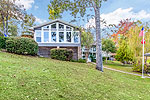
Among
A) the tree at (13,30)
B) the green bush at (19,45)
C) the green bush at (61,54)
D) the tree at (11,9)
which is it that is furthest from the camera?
the tree at (13,30)

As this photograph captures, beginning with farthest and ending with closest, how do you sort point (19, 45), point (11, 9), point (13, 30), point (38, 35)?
point (13, 30) → point (38, 35) → point (11, 9) → point (19, 45)

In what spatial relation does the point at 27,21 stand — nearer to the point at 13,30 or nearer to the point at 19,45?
the point at 19,45

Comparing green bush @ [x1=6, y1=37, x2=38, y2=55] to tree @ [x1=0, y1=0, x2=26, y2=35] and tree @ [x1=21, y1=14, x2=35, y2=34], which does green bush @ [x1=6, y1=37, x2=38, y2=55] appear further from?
tree @ [x1=21, y1=14, x2=35, y2=34]

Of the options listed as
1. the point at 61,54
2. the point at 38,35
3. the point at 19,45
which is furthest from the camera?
the point at 38,35

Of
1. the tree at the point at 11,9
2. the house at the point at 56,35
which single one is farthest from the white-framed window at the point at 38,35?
the tree at the point at 11,9

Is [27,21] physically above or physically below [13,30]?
below

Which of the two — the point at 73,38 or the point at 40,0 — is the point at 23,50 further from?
the point at 40,0

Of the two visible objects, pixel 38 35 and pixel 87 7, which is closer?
pixel 87 7

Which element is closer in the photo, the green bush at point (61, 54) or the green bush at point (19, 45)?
the green bush at point (19, 45)

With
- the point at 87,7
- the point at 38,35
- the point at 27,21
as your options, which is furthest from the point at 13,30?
the point at 87,7

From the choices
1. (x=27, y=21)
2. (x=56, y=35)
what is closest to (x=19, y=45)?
(x=56, y=35)

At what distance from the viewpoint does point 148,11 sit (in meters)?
18.2

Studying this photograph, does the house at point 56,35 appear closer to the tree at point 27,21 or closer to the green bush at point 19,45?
the tree at point 27,21

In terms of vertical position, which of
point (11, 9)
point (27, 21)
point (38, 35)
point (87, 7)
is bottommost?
point (38, 35)
